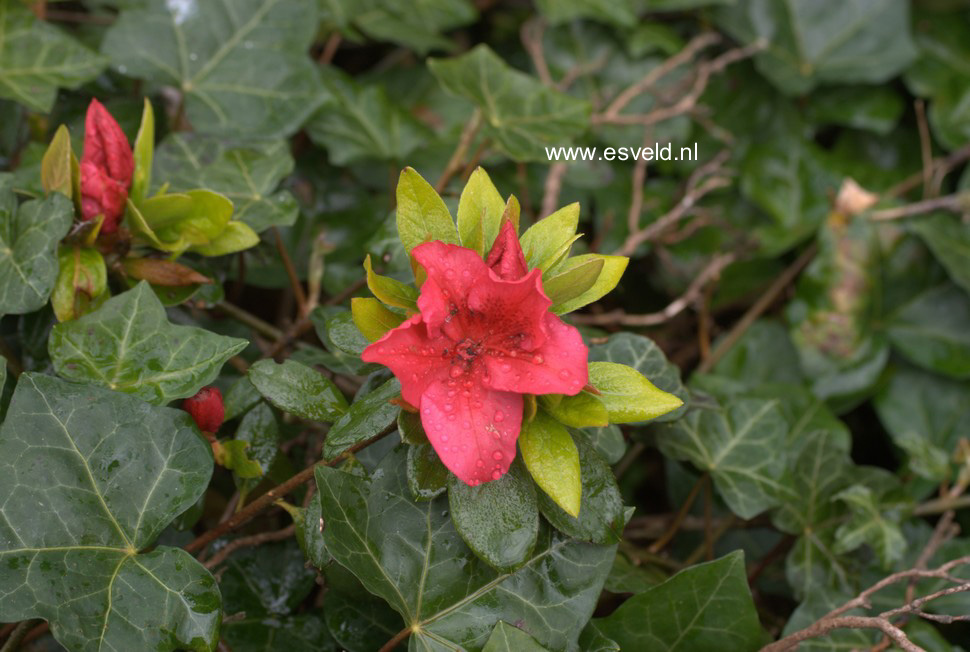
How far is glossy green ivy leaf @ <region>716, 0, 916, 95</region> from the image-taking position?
1.70 metres

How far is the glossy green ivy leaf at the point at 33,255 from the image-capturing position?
3.00ft

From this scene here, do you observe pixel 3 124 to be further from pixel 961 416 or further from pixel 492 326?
pixel 961 416

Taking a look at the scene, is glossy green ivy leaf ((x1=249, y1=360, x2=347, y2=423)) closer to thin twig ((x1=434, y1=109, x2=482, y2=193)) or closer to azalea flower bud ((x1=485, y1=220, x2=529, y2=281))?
azalea flower bud ((x1=485, y1=220, x2=529, y2=281))

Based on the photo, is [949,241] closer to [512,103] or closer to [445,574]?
[512,103]

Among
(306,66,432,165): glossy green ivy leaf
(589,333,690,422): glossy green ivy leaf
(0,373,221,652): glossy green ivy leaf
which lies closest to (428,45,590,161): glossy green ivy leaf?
(306,66,432,165): glossy green ivy leaf

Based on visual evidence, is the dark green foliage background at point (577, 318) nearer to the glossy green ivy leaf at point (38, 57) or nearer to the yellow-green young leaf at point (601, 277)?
the glossy green ivy leaf at point (38, 57)

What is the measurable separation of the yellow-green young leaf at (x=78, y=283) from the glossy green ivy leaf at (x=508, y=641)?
56 cm

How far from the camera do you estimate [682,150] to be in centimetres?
168

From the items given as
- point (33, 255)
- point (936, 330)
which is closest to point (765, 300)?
point (936, 330)

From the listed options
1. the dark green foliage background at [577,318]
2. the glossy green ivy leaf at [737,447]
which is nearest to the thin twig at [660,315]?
the dark green foliage background at [577,318]

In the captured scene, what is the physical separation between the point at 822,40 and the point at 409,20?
32.6 inches

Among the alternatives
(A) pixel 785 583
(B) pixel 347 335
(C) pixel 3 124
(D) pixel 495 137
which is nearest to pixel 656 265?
(D) pixel 495 137

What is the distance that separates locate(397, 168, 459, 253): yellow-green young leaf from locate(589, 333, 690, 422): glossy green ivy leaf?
1.07 ft

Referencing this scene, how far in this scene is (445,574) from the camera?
86 centimetres
